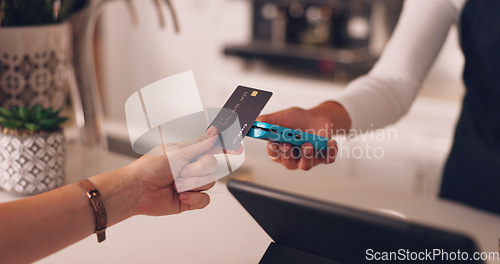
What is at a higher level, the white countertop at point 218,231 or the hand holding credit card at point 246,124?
the hand holding credit card at point 246,124

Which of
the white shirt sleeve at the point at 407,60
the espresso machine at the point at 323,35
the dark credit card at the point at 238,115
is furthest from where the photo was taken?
the espresso machine at the point at 323,35

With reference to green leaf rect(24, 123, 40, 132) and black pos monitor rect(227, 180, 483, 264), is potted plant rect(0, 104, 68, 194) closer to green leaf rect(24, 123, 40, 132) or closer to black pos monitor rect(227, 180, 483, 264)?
green leaf rect(24, 123, 40, 132)

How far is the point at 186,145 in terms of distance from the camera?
555 mm

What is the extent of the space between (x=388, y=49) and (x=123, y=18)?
226 cm

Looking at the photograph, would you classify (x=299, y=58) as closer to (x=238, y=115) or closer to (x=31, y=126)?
(x=31, y=126)

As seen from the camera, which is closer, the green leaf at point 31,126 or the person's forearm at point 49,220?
the person's forearm at point 49,220

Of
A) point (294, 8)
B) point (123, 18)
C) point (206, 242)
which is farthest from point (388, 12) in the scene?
point (206, 242)

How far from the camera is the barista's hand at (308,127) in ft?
2.04

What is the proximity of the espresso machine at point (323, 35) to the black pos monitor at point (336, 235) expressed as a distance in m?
1.69

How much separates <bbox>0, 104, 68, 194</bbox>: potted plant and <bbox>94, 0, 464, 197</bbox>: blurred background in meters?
0.84

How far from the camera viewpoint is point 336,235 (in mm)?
479

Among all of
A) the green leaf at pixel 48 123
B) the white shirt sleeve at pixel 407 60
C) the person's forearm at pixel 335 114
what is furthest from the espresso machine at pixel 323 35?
the green leaf at pixel 48 123

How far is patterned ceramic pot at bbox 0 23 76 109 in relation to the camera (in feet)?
3.09

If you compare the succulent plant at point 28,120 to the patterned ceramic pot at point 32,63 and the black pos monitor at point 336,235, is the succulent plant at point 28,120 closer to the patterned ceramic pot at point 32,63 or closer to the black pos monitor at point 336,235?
the patterned ceramic pot at point 32,63
